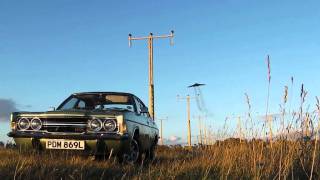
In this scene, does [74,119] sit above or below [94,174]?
above

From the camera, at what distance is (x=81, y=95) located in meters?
10.7

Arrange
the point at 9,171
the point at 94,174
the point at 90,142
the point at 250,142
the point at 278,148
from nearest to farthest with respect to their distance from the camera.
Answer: the point at 9,171 → the point at 94,174 → the point at 278,148 → the point at 90,142 → the point at 250,142

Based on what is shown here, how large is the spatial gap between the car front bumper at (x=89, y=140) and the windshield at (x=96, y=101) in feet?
5.66

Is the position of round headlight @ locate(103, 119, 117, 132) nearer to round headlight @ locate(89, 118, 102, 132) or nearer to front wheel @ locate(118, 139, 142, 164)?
round headlight @ locate(89, 118, 102, 132)

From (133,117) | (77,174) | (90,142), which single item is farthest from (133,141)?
(77,174)

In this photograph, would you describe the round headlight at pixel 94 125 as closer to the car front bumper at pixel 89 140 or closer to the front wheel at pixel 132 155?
the car front bumper at pixel 89 140

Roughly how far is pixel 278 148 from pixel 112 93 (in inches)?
160

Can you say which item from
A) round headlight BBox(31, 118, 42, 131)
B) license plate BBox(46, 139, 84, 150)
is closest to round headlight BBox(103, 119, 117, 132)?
license plate BBox(46, 139, 84, 150)

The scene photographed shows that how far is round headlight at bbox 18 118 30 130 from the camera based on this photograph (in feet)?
28.9

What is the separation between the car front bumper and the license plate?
2.1 inches

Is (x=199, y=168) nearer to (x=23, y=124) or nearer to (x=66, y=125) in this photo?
(x=66, y=125)

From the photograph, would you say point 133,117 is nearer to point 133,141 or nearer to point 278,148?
point 133,141

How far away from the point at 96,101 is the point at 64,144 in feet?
7.46

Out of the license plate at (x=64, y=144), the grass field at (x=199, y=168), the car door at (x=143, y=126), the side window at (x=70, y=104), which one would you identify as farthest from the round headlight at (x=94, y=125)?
the side window at (x=70, y=104)
